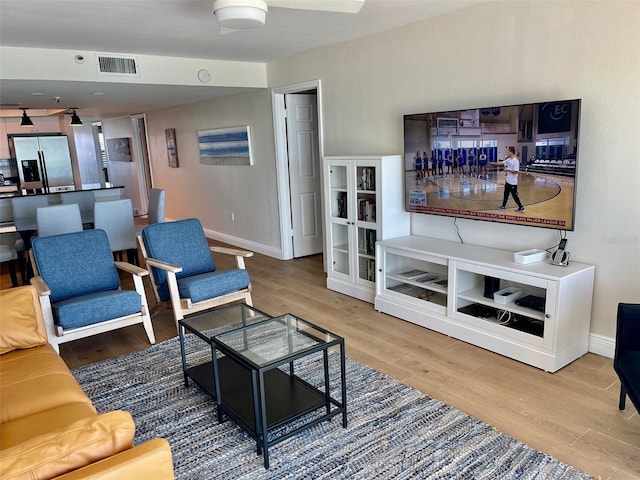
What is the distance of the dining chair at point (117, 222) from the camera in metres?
4.96

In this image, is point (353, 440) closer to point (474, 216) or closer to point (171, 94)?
point (474, 216)

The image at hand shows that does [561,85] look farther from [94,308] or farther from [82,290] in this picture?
[82,290]

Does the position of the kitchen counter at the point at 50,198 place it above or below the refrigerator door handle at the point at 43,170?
below

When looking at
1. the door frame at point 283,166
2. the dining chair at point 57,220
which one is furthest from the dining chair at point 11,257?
the door frame at point 283,166

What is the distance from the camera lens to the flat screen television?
2.88 m

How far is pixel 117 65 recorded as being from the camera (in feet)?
14.4

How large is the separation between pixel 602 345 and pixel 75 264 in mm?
3659

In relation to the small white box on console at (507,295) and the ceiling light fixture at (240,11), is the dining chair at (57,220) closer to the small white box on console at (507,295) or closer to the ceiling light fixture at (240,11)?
the ceiling light fixture at (240,11)

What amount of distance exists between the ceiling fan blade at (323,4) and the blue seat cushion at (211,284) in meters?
1.95

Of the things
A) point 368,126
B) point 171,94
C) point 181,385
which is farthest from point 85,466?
point 171,94

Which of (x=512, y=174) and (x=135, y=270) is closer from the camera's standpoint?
(x=512, y=174)

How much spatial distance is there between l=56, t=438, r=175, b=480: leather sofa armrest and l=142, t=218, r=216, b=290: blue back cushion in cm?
276

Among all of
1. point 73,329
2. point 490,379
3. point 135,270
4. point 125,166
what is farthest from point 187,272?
point 125,166

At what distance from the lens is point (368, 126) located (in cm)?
437
